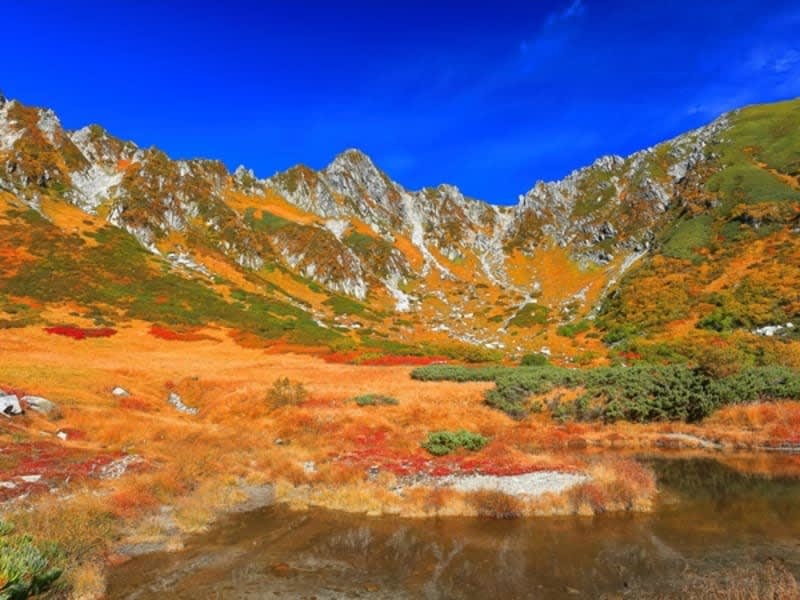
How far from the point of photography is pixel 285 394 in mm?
38531

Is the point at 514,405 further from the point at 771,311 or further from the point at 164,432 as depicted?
the point at 771,311

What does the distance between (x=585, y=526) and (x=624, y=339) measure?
197 ft

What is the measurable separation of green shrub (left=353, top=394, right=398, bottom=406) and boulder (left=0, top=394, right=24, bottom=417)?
807 inches

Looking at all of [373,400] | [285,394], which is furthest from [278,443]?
[373,400]

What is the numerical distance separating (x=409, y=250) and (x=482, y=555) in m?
153

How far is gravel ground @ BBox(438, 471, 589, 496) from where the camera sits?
21625mm

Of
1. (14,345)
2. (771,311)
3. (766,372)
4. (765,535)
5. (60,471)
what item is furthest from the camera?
(771,311)

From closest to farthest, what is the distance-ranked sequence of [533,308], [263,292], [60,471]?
1. [60,471]
2. [263,292]
3. [533,308]

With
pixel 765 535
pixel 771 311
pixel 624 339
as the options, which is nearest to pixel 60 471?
pixel 765 535

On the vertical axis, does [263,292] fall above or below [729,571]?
above

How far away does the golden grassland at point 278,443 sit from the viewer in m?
18.9

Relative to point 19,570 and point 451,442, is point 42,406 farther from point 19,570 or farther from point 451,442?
point 19,570

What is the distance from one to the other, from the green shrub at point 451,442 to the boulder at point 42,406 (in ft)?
70.7

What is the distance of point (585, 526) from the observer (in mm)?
18547
